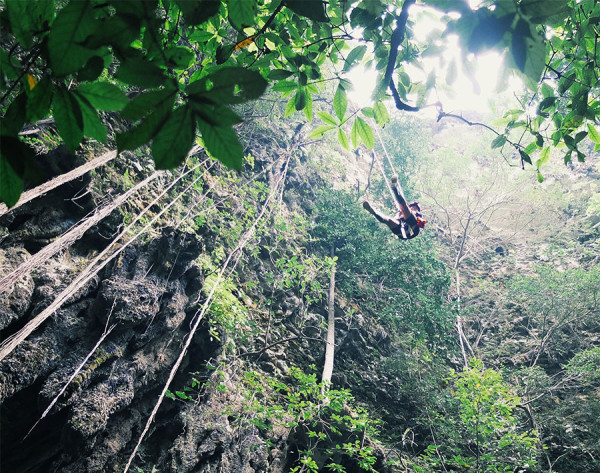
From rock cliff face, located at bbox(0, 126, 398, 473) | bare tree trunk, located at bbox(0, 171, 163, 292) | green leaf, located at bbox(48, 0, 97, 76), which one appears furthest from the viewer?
rock cliff face, located at bbox(0, 126, 398, 473)

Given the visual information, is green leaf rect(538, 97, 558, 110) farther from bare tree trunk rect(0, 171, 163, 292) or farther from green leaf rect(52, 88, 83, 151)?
bare tree trunk rect(0, 171, 163, 292)

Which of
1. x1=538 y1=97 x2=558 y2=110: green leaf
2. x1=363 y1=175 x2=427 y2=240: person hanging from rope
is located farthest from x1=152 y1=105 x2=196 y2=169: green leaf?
x1=363 y1=175 x2=427 y2=240: person hanging from rope

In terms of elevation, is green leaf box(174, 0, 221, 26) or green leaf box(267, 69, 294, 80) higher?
green leaf box(267, 69, 294, 80)

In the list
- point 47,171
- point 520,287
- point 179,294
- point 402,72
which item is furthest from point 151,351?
point 520,287

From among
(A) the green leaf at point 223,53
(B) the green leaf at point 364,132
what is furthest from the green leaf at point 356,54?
(A) the green leaf at point 223,53

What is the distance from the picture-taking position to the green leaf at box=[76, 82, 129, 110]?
45 centimetres

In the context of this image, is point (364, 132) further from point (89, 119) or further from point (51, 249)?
point (51, 249)

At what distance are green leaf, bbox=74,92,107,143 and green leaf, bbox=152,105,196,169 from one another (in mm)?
146

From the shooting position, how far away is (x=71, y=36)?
336mm

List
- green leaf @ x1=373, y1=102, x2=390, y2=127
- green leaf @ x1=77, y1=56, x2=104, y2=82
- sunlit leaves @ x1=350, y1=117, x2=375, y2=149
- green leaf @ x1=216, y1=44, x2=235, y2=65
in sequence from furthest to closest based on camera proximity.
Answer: green leaf @ x1=373, y1=102, x2=390, y2=127
sunlit leaves @ x1=350, y1=117, x2=375, y2=149
green leaf @ x1=216, y1=44, x2=235, y2=65
green leaf @ x1=77, y1=56, x2=104, y2=82

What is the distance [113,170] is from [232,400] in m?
3.04

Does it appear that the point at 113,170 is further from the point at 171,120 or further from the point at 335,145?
the point at 335,145

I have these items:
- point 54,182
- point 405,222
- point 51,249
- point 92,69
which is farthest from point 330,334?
point 92,69

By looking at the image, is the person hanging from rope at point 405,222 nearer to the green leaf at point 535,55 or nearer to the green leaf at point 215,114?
the green leaf at point 535,55
